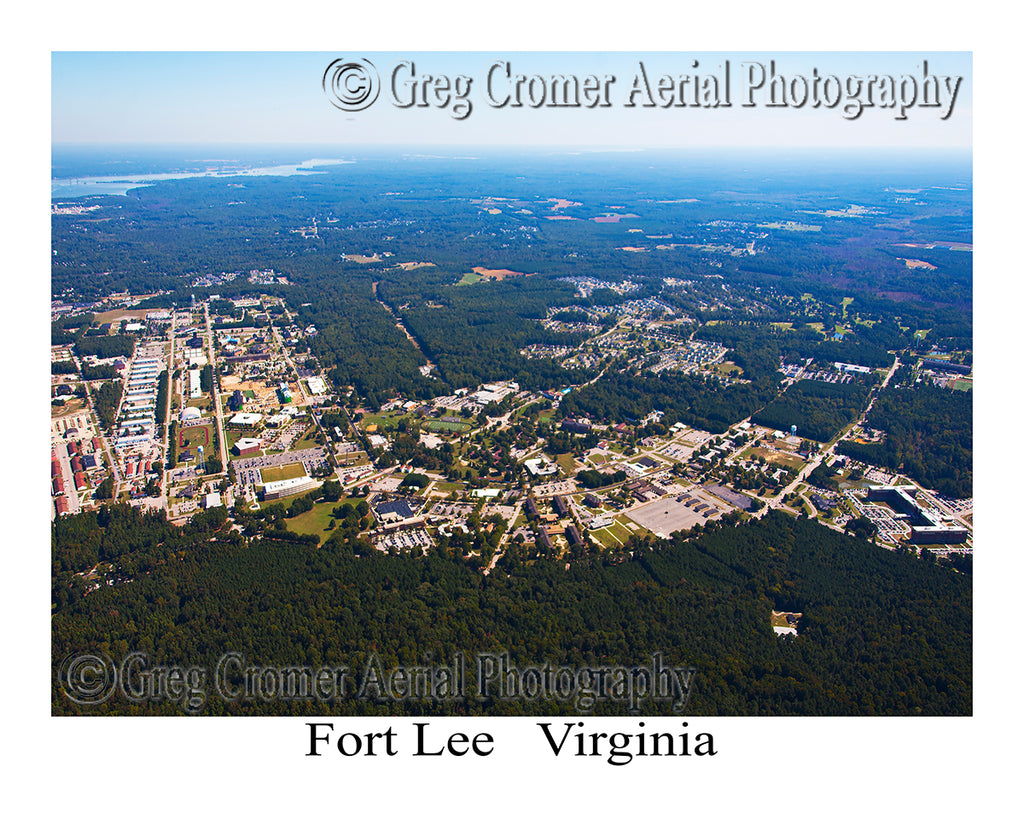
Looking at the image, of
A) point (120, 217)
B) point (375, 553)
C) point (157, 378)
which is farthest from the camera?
point (120, 217)

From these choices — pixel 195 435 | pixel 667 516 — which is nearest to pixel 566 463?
pixel 667 516

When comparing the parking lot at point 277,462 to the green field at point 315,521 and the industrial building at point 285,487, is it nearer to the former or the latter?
the industrial building at point 285,487

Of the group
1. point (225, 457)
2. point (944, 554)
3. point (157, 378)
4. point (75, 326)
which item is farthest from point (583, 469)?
point (75, 326)

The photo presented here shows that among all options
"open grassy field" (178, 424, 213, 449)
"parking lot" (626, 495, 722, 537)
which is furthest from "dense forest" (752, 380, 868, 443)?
"open grassy field" (178, 424, 213, 449)

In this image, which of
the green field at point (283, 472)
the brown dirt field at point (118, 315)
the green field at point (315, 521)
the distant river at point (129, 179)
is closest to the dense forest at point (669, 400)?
the green field at point (283, 472)
